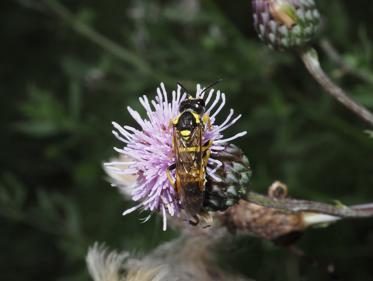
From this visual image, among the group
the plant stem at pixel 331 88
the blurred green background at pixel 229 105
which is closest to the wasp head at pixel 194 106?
the plant stem at pixel 331 88

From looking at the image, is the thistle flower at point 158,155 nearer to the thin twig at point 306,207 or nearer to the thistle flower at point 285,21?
the thin twig at point 306,207

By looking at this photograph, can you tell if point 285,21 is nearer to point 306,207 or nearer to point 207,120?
point 207,120

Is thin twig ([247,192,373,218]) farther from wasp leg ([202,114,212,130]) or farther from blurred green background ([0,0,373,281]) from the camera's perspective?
blurred green background ([0,0,373,281])

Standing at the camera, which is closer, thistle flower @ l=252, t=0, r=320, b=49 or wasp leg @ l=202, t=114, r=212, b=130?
wasp leg @ l=202, t=114, r=212, b=130

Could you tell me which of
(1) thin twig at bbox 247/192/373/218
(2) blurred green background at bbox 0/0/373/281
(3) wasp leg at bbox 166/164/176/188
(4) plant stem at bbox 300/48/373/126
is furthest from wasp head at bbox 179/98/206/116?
(2) blurred green background at bbox 0/0/373/281

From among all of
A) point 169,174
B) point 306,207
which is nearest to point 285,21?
point 306,207

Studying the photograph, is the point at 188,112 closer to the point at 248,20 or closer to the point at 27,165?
the point at 248,20
